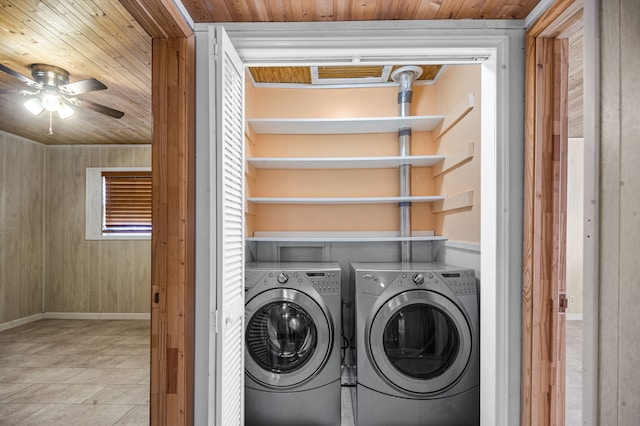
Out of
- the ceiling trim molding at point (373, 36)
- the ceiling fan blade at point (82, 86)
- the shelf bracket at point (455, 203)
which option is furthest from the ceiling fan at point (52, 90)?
the shelf bracket at point (455, 203)

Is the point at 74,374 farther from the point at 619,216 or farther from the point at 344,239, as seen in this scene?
the point at 619,216

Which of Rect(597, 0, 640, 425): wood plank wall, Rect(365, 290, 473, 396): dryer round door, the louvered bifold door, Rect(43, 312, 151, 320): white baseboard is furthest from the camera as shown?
Rect(43, 312, 151, 320): white baseboard

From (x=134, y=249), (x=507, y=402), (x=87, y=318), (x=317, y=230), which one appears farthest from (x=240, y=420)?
(x=87, y=318)

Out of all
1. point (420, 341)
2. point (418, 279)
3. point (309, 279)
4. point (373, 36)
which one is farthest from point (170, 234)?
point (420, 341)

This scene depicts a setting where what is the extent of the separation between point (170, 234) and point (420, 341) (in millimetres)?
1552

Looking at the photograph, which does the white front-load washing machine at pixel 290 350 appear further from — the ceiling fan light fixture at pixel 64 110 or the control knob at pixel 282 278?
the ceiling fan light fixture at pixel 64 110

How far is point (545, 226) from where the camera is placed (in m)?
1.78

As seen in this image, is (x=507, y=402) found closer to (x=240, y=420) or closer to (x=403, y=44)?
(x=240, y=420)

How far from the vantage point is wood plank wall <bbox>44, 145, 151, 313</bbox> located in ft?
17.0

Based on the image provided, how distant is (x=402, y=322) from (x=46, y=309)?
489cm

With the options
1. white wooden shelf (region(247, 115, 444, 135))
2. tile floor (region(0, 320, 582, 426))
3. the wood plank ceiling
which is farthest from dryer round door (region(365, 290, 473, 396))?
the wood plank ceiling

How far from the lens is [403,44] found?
1880 millimetres

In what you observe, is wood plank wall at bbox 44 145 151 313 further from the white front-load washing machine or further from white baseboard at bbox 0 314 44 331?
the white front-load washing machine

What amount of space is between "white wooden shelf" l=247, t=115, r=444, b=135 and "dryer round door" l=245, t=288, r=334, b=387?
1303 millimetres
